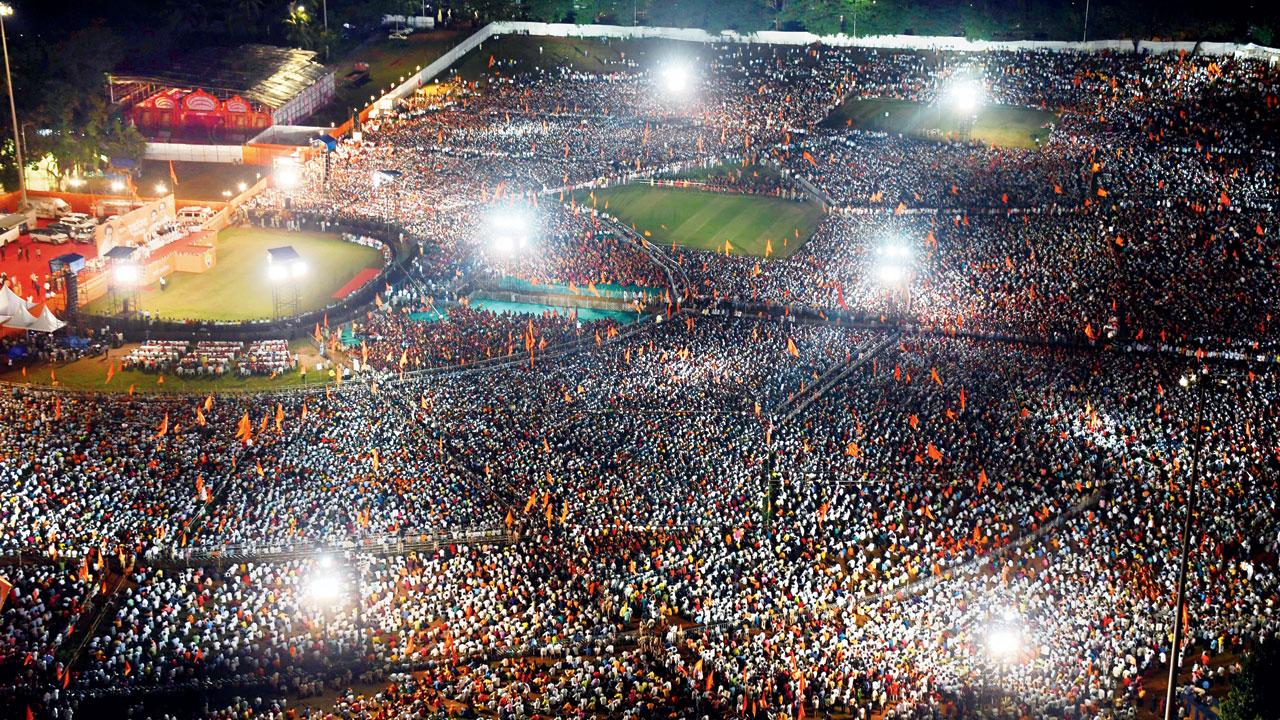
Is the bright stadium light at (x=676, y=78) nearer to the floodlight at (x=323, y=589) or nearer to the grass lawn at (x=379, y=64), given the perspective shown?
the grass lawn at (x=379, y=64)

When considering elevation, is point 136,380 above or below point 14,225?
below

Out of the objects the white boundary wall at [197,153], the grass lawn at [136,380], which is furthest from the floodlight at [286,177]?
the grass lawn at [136,380]

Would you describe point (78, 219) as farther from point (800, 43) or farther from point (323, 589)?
point (800, 43)

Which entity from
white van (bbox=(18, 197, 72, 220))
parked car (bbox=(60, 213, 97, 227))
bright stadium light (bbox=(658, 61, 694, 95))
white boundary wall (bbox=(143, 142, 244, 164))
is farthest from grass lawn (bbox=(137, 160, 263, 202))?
bright stadium light (bbox=(658, 61, 694, 95))

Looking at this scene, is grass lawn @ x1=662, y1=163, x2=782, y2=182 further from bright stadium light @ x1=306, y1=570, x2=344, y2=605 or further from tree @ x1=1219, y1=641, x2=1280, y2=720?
tree @ x1=1219, y1=641, x2=1280, y2=720

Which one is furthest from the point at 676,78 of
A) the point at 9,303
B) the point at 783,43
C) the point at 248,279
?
the point at 9,303

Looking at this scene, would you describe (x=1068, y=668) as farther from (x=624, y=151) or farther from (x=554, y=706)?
(x=624, y=151)
